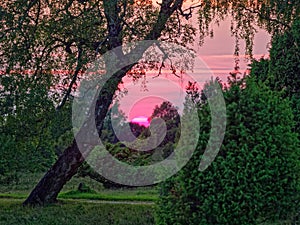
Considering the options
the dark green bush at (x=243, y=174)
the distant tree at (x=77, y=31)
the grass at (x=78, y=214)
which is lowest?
the grass at (x=78, y=214)

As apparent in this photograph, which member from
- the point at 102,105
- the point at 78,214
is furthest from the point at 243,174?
the point at 102,105

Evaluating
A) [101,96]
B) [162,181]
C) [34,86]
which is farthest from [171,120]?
[162,181]

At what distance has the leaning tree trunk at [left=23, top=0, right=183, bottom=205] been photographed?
43.6 ft

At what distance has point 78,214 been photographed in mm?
13953

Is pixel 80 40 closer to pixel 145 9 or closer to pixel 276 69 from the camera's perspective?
pixel 145 9

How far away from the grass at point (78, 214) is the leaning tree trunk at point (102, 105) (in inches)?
20.0

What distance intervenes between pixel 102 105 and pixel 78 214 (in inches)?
113

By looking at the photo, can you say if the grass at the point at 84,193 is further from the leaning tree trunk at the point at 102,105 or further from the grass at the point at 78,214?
the leaning tree trunk at the point at 102,105

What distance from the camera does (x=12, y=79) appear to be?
12.3m

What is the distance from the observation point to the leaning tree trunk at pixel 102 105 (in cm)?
1328

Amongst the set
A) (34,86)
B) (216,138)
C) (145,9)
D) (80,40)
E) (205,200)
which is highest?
(145,9)

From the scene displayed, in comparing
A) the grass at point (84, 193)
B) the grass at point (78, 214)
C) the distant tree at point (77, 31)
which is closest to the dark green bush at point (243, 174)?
the distant tree at point (77, 31)

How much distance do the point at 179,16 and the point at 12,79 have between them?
4608 millimetres

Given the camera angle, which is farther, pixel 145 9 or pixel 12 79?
pixel 145 9
